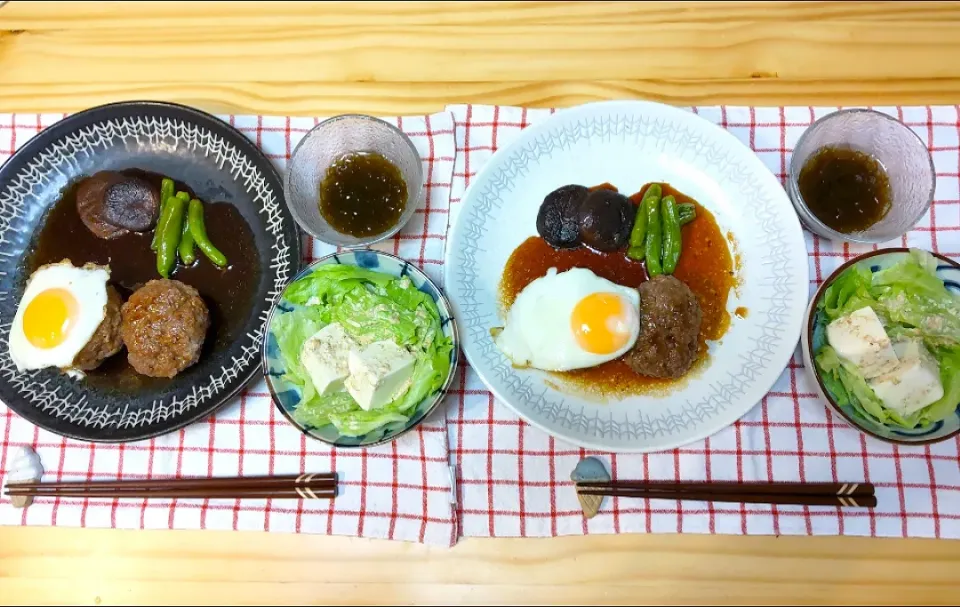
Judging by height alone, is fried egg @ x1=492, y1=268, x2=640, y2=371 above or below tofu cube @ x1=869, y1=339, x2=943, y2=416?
above

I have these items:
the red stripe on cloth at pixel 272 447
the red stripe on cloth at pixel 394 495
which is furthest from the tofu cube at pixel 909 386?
the red stripe on cloth at pixel 272 447

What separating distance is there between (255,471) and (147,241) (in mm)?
1359

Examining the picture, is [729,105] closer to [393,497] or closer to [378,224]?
[378,224]

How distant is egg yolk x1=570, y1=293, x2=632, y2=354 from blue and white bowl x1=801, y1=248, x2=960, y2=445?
845mm

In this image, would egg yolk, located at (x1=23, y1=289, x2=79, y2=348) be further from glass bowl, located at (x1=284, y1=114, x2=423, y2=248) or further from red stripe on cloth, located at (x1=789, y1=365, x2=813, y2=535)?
red stripe on cloth, located at (x1=789, y1=365, x2=813, y2=535)

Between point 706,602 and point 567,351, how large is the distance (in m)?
1.44

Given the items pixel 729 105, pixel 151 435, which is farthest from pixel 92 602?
pixel 729 105

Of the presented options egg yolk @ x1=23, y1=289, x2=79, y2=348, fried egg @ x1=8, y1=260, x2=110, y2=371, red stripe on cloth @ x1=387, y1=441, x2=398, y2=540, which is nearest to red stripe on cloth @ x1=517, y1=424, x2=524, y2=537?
red stripe on cloth @ x1=387, y1=441, x2=398, y2=540

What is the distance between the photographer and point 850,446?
2824 millimetres

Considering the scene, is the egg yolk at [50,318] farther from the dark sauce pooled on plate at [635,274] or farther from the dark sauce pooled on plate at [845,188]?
the dark sauce pooled on plate at [845,188]

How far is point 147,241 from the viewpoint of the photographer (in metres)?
3.06

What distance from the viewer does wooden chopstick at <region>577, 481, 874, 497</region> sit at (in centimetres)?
269

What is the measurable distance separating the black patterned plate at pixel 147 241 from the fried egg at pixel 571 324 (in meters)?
1.18

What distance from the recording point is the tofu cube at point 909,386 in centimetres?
249
